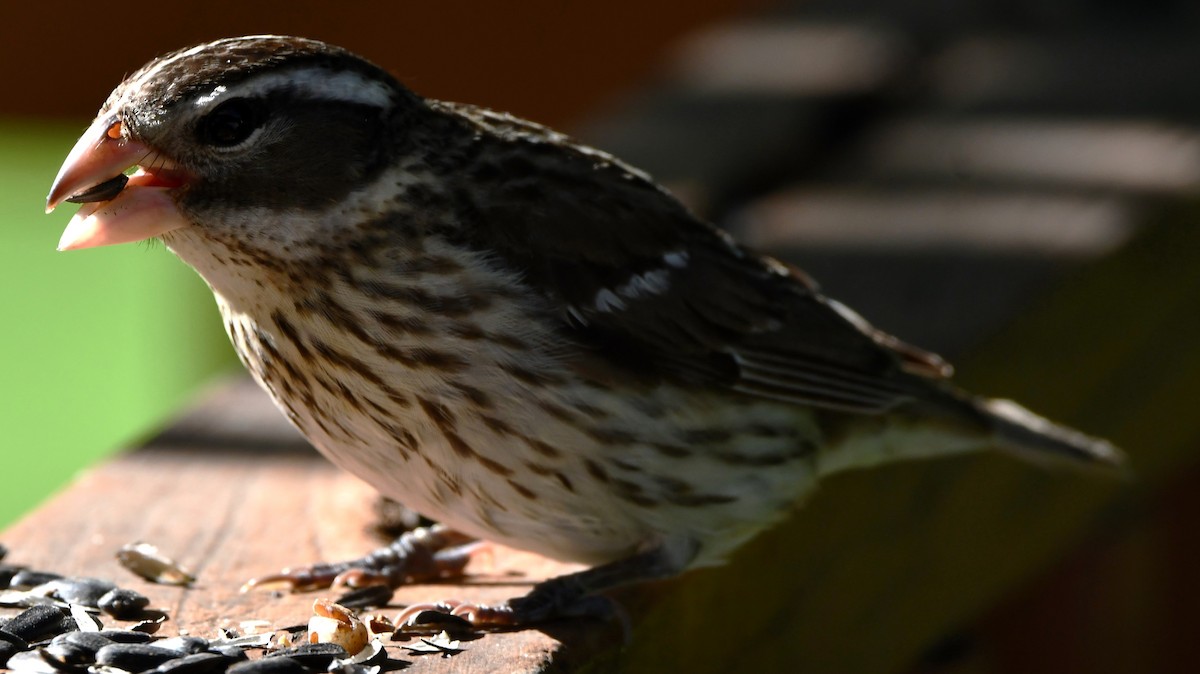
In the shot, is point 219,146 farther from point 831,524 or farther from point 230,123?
Result: point 831,524

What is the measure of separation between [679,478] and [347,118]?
812 mm

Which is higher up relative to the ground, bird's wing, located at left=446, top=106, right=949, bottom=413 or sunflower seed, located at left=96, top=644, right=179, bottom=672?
bird's wing, located at left=446, top=106, right=949, bottom=413

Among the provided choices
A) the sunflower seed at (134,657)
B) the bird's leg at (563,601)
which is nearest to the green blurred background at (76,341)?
the bird's leg at (563,601)

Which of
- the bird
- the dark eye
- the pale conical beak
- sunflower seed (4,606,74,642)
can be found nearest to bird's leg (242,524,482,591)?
the bird

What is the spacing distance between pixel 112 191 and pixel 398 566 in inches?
30.0

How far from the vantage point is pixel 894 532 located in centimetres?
316

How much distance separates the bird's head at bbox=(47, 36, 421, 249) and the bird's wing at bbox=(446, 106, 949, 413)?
0.86ft

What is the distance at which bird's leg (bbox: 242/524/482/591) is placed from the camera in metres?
2.73

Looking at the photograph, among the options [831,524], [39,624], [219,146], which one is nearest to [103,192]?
[219,146]

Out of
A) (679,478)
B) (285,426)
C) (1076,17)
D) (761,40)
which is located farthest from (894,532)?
(1076,17)

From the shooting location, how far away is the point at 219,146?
267 cm

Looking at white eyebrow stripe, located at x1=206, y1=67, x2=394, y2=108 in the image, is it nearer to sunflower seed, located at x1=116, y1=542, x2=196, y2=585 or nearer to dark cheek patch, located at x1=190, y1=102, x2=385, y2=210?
dark cheek patch, located at x1=190, y1=102, x2=385, y2=210

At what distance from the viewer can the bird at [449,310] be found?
8.65 feet

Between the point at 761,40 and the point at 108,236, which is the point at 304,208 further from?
the point at 761,40
